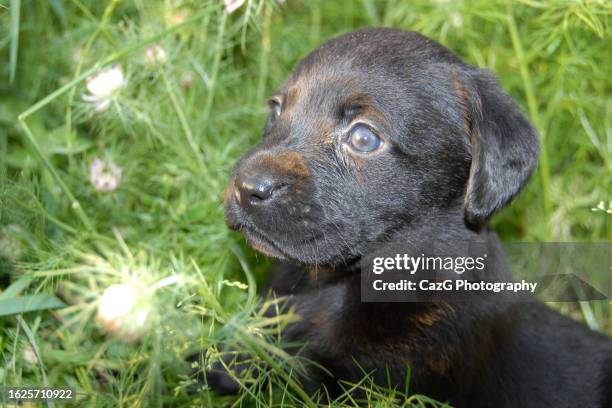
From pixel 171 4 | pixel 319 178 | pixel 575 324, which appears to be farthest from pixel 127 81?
pixel 575 324

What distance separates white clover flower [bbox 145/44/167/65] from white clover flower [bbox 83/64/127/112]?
7.7 inches

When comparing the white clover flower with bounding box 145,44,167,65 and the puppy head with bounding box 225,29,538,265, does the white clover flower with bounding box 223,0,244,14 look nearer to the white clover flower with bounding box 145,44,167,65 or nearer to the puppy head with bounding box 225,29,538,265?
the puppy head with bounding box 225,29,538,265

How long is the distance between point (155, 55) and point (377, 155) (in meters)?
1.42

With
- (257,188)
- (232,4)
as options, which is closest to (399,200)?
(257,188)

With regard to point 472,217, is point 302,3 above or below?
above

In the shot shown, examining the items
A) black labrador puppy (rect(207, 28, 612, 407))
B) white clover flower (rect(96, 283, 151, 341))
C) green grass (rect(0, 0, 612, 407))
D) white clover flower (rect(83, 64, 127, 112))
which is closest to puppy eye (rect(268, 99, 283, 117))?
black labrador puppy (rect(207, 28, 612, 407))

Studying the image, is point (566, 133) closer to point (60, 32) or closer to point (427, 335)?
point (427, 335)

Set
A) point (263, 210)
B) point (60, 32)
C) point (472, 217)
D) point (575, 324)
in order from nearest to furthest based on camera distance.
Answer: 1. point (263, 210)
2. point (472, 217)
3. point (575, 324)
4. point (60, 32)

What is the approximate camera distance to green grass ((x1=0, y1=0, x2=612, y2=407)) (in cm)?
267

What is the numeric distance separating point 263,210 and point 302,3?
278 cm

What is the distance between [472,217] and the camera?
2635 mm

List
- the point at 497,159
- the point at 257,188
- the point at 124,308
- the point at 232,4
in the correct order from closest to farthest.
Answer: the point at 124,308
the point at 257,188
the point at 497,159
the point at 232,4

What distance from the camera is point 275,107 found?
9.95 ft

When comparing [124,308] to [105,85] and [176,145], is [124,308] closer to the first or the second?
[105,85]
